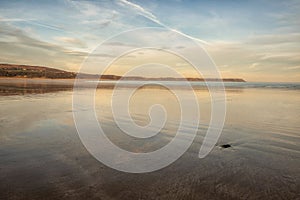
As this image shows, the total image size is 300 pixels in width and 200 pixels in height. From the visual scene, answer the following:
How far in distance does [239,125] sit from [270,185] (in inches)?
223

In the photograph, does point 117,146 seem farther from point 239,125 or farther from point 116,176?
point 239,125

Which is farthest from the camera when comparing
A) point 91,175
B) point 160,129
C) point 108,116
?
point 108,116

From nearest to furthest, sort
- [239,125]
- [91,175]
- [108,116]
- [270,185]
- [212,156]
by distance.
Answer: [270,185]
[91,175]
[212,156]
[239,125]
[108,116]

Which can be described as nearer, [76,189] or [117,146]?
[76,189]

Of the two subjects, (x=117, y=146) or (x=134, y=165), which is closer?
(x=134, y=165)

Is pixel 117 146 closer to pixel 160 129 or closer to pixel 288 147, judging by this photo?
pixel 160 129

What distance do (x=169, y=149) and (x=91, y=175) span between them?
2.65 metres

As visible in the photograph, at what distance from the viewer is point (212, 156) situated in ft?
19.8

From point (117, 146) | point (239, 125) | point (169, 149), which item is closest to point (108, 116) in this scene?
point (117, 146)

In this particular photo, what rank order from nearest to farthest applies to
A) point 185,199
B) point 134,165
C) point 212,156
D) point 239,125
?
1. point 185,199
2. point 134,165
3. point 212,156
4. point 239,125

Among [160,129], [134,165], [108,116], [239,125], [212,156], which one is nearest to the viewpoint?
[134,165]

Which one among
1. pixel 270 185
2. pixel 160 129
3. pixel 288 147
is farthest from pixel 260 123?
pixel 270 185

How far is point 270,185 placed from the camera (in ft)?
14.6

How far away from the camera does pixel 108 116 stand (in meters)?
11.6
